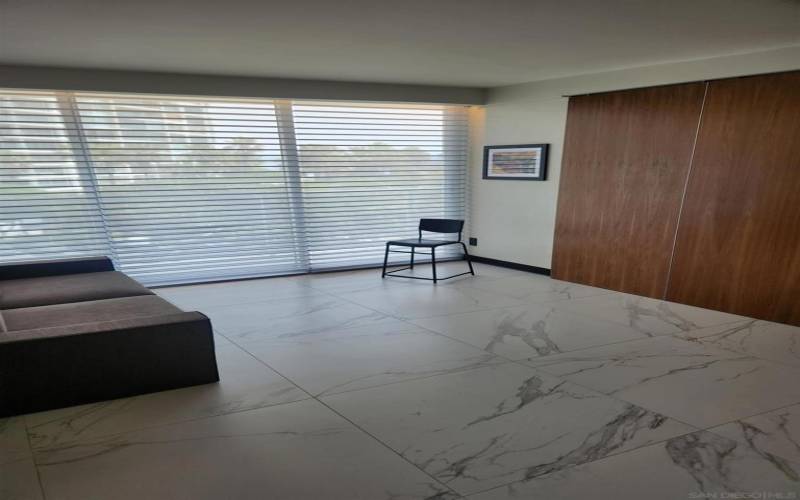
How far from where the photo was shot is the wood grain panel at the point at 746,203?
12.5ft

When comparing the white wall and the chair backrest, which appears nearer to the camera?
the white wall

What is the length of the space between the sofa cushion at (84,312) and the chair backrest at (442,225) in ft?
10.9

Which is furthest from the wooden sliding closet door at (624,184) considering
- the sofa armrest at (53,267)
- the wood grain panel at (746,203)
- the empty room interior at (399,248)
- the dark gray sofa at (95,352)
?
the sofa armrest at (53,267)

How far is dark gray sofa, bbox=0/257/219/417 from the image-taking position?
2439 millimetres

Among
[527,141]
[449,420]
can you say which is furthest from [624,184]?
[449,420]

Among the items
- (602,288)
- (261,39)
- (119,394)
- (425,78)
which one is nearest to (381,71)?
(425,78)

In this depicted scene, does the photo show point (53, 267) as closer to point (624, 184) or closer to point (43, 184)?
point (43, 184)

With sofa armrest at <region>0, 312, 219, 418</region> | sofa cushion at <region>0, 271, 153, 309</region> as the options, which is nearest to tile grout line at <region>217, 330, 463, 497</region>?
sofa armrest at <region>0, 312, 219, 418</region>

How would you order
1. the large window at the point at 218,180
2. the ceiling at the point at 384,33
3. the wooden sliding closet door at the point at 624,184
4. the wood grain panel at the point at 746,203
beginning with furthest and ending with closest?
the large window at the point at 218,180 < the wooden sliding closet door at the point at 624,184 < the wood grain panel at the point at 746,203 < the ceiling at the point at 384,33

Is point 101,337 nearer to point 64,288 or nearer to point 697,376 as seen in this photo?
point 64,288

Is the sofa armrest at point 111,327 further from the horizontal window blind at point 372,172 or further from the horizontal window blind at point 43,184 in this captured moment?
the horizontal window blind at point 372,172

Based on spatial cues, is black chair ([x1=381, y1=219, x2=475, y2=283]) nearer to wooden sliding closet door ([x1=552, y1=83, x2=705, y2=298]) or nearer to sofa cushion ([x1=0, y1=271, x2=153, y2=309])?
wooden sliding closet door ([x1=552, y1=83, x2=705, y2=298])

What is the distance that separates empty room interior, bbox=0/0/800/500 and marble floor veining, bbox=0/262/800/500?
0.06ft

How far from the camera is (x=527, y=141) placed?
5.76m
